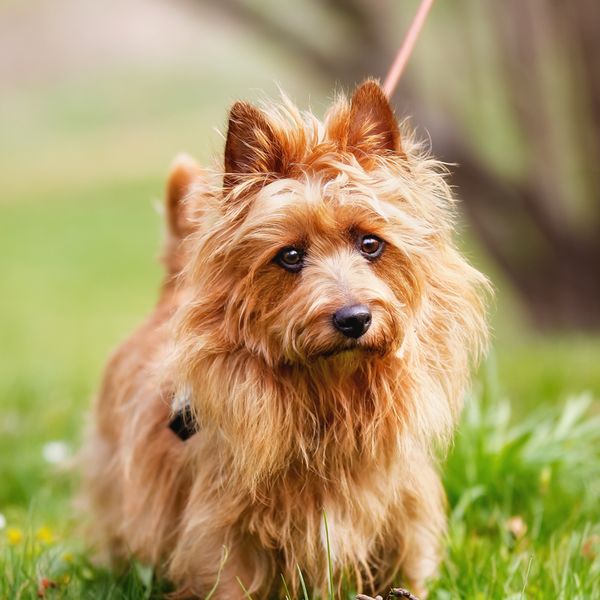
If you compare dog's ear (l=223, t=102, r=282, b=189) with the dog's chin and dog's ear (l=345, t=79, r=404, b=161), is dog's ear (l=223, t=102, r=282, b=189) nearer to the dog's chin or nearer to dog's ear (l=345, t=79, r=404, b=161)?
dog's ear (l=345, t=79, r=404, b=161)

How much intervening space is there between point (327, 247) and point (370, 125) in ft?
1.51

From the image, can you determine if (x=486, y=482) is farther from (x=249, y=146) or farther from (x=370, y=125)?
(x=249, y=146)

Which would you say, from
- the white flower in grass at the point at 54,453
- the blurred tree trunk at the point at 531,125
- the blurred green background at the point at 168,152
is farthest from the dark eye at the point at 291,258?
the blurred tree trunk at the point at 531,125

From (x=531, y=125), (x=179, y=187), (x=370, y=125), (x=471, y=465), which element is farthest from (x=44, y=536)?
(x=531, y=125)

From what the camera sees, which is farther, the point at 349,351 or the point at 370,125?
the point at 370,125

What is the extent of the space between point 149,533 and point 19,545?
694 millimetres

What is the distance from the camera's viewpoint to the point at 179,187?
3.84 metres

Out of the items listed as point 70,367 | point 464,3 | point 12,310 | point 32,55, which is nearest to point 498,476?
point 70,367

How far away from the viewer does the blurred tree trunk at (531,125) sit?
29.0ft

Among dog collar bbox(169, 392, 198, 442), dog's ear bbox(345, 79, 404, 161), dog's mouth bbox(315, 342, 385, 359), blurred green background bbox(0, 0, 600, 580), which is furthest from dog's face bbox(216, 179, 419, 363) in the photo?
blurred green background bbox(0, 0, 600, 580)

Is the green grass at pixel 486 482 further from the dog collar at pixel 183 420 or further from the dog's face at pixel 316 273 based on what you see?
the dog's face at pixel 316 273

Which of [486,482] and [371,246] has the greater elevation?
[371,246]

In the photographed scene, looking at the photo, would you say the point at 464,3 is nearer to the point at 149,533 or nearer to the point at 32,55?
the point at 149,533

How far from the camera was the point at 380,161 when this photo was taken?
2.96 meters
